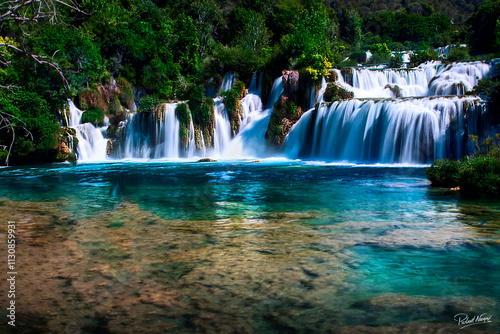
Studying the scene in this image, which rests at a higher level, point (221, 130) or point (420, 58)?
point (420, 58)

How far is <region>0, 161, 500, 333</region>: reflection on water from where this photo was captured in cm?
398

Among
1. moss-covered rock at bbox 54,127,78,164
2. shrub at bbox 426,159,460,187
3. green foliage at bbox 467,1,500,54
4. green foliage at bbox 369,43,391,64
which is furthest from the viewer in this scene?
green foliage at bbox 369,43,391,64

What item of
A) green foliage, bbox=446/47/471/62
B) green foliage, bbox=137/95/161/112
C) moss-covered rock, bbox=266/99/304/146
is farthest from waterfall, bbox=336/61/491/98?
green foliage, bbox=137/95/161/112

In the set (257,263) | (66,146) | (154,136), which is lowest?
(257,263)

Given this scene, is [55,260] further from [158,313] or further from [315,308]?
[315,308]

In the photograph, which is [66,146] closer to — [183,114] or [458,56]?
[183,114]

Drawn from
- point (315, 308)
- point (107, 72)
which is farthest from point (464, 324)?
point (107, 72)

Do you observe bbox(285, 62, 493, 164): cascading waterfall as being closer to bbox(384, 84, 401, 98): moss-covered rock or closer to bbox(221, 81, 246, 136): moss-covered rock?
bbox(384, 84, 401, 98): moss-covered rock

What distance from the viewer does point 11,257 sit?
19.2 ft

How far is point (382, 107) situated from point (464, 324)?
710 inches

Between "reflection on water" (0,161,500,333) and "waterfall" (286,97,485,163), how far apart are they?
8839 millimetres

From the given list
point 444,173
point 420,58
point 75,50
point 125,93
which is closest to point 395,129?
point 444,173

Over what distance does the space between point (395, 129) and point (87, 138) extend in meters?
18.3

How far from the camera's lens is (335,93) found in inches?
1017
